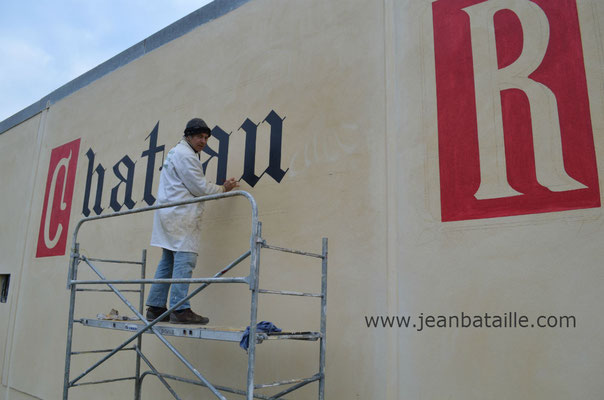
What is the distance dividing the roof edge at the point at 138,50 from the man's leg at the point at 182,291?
2678mm

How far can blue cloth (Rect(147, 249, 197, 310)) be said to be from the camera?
3723mm

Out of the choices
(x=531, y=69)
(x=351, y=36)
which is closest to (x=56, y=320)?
(x=351, y=36)

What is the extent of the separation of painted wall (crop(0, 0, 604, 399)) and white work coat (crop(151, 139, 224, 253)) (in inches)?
19.3

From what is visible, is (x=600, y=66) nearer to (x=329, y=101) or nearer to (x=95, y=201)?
(x=329, y=101)

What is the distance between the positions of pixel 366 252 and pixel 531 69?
A: 1.62m

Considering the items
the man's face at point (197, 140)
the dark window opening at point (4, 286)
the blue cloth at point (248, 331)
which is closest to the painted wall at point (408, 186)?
the man's face at point (197, 140)

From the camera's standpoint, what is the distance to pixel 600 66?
2.90m

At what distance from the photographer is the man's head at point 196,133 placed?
13.4ft

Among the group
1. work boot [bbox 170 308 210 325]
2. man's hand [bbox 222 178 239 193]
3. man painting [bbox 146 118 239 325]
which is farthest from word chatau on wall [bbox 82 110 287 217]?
work boot [bbox 170 308 210 325]

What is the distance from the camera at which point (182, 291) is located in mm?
3723

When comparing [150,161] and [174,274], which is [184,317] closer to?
[174,274]

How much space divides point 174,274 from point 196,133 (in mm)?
1182

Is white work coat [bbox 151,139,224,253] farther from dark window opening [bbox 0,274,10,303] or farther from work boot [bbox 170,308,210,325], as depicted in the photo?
dark window opening [bbox 0,274,10,303]

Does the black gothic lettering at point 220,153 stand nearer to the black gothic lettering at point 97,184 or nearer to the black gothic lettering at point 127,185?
the black gothic lettering at point 127,185
